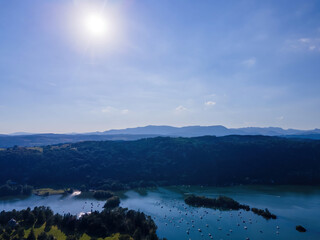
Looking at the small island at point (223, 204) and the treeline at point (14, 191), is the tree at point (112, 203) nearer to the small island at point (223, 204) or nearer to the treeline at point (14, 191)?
the small island at point (223, 204)

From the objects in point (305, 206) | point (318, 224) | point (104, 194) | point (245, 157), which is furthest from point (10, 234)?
Answer: point (245, 157)

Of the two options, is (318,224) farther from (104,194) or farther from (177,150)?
(177,150)

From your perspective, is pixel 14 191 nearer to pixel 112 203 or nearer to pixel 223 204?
pixel 112 203

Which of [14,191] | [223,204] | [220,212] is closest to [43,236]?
[220,212]

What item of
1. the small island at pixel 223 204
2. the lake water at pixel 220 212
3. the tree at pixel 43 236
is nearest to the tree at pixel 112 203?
the lake water at pixel 220 212

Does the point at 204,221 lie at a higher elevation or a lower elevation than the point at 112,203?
lower
